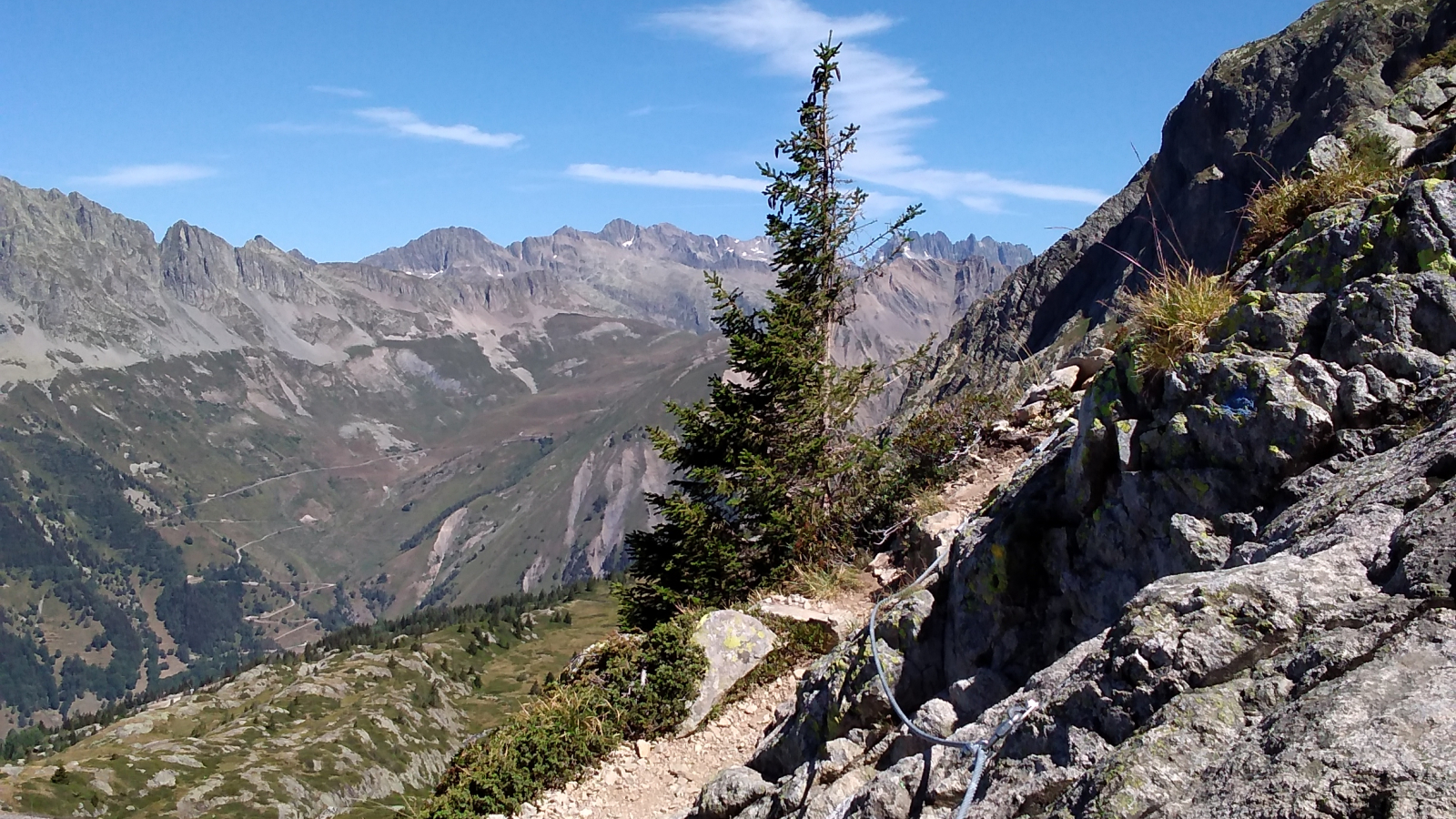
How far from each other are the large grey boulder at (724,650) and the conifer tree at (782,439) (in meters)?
3.51

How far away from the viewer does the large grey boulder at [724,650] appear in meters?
14.6

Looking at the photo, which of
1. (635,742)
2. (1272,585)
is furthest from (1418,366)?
(635,742)

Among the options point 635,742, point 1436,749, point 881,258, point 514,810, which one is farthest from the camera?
point 881,258

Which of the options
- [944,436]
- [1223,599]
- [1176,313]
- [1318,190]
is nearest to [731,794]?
[1223,599]

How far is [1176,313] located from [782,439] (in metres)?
14.3

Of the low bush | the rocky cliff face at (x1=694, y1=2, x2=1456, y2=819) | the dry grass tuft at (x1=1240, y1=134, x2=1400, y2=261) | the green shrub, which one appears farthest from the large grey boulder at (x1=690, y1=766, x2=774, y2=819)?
the green shrub

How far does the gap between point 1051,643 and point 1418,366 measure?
3584mm

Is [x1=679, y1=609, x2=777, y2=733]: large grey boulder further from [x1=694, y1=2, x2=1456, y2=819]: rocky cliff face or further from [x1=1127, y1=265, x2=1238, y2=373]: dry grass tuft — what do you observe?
[x1=1127, y1=265, x2=1238, y2=373]: dry grass tuft

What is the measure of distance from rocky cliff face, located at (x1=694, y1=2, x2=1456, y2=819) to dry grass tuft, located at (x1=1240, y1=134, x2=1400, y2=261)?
0.58m

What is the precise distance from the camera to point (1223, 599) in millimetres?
5340

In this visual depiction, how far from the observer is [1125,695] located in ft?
17.5

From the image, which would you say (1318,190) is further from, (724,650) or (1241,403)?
(724,650)

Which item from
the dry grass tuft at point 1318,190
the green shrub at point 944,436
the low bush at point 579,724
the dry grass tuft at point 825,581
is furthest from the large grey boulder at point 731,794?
the green shrub at point 944,436

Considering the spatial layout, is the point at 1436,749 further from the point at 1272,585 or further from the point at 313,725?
the point at 313,725
